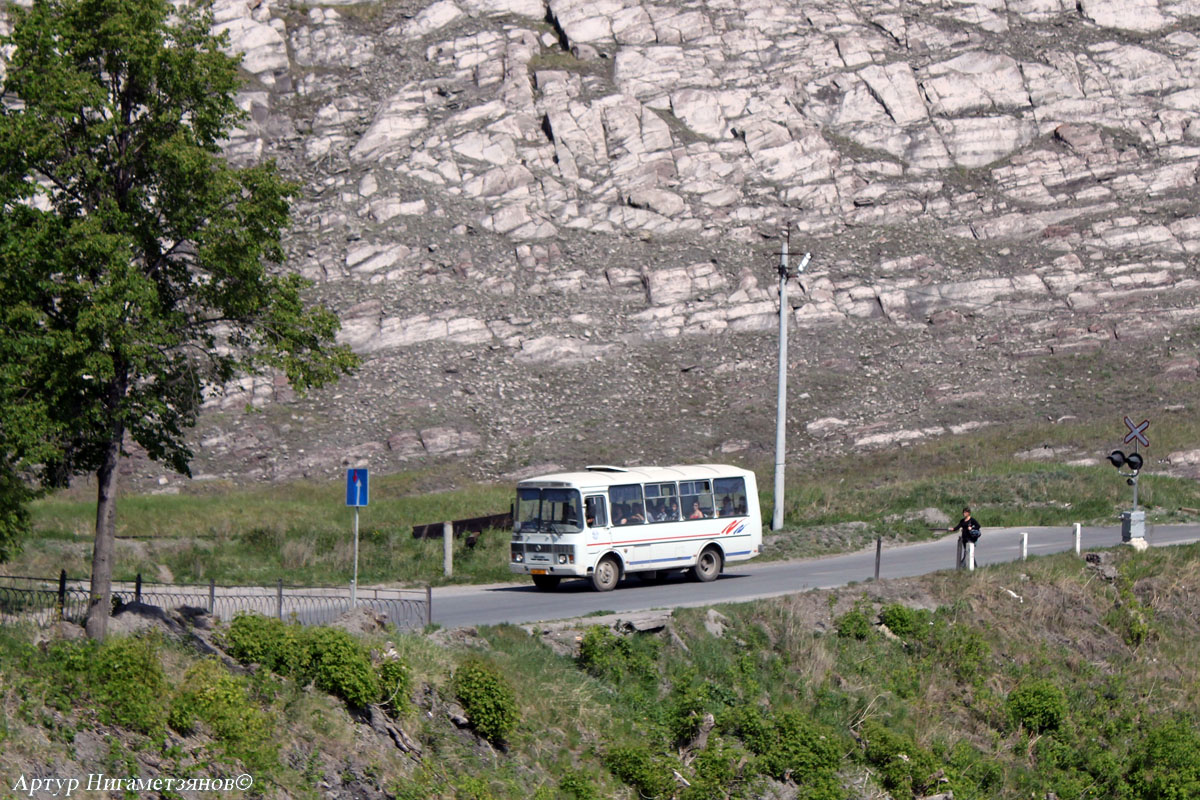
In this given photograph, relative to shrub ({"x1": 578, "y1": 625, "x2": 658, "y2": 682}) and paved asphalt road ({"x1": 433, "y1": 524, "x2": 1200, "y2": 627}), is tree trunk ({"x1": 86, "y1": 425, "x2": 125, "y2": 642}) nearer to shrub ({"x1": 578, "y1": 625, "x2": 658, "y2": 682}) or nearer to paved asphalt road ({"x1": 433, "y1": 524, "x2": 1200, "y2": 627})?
paved asphalt road ({"x1": 433, "y1": 524, "x2": 1200, "y2": 627})

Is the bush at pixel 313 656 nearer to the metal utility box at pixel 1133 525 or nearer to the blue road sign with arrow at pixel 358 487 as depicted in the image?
the blue road sign with arrow at pixel 358 487

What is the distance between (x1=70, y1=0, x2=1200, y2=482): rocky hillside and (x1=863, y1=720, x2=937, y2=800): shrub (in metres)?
31.6

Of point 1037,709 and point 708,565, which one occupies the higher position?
point 708,565

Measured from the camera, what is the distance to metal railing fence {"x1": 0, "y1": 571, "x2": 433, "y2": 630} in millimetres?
16312

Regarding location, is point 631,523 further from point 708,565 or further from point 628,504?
point 708,565

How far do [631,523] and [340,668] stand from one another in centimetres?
1196

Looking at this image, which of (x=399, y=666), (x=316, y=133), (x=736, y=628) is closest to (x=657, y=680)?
(x=736, y=628)

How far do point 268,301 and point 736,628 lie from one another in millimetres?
9975

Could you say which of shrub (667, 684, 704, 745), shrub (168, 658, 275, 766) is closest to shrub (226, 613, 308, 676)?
shrub (168, 658, 275, 766)

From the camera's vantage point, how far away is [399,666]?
15.8m

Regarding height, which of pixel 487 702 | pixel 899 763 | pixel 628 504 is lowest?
pixel 899 763

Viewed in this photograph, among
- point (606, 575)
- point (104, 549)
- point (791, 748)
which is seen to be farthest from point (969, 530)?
point (104, 549)

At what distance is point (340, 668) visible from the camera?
1512 cm

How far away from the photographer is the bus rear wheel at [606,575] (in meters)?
25.7
